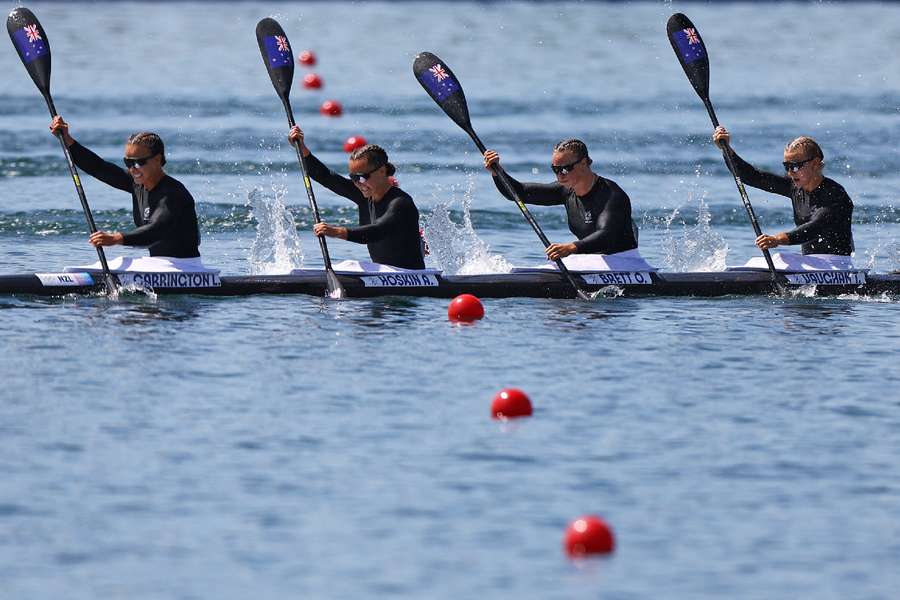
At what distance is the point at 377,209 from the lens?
16297mm

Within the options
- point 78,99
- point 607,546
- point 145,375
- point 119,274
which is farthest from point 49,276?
point 78,99

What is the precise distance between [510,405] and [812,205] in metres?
5.99

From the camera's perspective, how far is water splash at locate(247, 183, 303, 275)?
1775 centimetres

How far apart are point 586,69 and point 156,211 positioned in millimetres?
28585

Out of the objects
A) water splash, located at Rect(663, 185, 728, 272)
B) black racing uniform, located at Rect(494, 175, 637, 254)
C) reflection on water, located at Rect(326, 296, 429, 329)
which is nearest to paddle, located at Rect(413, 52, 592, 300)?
black racing uniform, located at Rect(494, 175, 637, 254)

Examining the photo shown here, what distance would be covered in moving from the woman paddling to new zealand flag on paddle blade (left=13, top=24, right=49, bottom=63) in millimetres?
6599

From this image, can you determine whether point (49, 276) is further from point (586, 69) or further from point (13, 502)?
point (586, 69)

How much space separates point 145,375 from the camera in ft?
42.8

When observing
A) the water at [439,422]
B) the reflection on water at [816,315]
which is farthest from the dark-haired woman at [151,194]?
the reflection on water at [816,315]

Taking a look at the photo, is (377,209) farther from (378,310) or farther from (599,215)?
(599,215)

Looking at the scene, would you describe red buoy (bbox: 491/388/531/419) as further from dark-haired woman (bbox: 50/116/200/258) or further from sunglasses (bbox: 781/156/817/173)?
sunglasses (bbox: 781/156/817/173)

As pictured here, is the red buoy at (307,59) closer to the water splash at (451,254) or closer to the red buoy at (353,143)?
the red buoy at (353,143)

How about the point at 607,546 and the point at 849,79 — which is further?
the point at 849,79

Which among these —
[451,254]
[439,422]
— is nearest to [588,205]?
[451,254]
